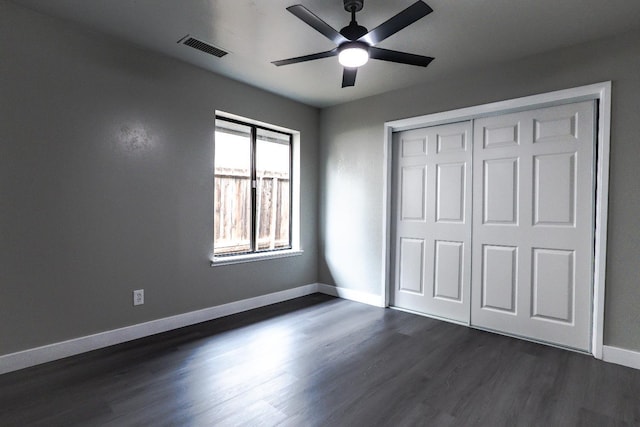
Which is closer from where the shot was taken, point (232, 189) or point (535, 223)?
point (535, 223)

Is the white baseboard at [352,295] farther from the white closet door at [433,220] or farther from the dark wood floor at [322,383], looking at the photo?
the dark wood floor at [322,383]

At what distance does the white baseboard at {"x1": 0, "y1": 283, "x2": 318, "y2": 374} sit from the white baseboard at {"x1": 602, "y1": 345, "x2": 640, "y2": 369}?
3.16 metres

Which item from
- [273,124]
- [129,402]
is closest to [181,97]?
[273,124]

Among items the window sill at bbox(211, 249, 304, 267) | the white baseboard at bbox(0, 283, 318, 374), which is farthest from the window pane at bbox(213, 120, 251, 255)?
the white baseboard at bbox(0, 283, 318, 374)

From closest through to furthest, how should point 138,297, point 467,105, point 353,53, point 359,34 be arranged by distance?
point 359,34, point 353,53, point 138,297, point 467,105

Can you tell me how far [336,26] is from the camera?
2.47 metres

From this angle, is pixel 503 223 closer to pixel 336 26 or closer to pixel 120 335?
pixel 336 26

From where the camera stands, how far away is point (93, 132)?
2.60m

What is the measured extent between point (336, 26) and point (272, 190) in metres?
2.18

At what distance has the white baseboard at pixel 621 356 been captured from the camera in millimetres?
2436

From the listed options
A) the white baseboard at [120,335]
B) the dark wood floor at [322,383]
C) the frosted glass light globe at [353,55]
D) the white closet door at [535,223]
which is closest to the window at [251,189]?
the white baseboard at [120,335]

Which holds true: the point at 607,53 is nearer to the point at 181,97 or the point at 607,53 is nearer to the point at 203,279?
the point at 181,97

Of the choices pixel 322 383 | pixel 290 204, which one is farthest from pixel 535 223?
pixel 290 204

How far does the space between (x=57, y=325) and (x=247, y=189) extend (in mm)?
2130
